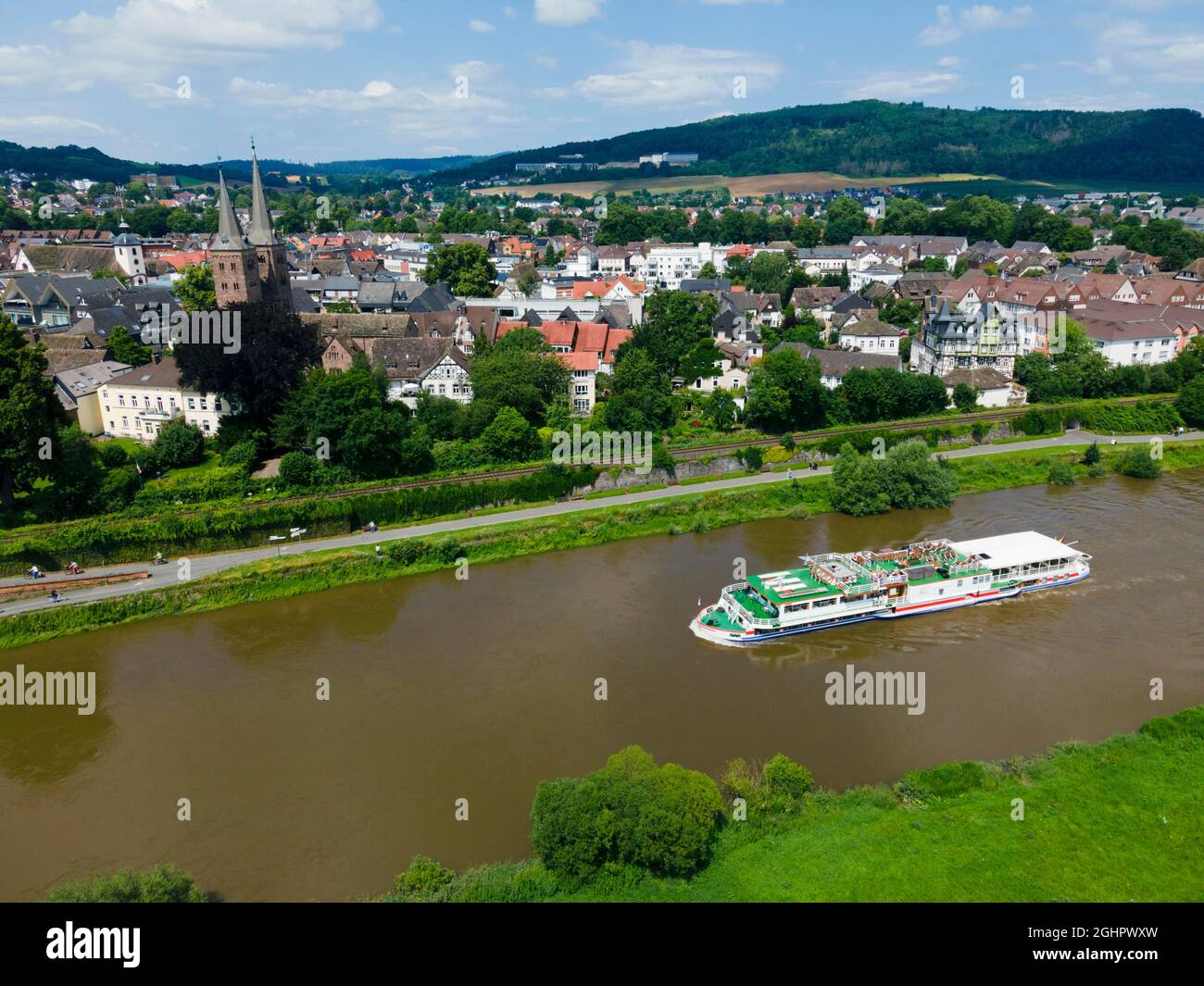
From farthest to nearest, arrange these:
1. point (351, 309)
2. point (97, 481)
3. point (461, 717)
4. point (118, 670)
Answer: point (351, 309), point (97, 481), point (118, 670), point (461, 717)

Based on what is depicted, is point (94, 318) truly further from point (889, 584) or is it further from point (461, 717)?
point (889, 584)

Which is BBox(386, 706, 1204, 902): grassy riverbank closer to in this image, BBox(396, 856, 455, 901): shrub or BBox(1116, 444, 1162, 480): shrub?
BBox(396, 856, 455, 901): shrub

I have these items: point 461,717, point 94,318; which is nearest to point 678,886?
point 461,717

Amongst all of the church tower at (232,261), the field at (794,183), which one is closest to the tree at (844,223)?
the field at (794,183)

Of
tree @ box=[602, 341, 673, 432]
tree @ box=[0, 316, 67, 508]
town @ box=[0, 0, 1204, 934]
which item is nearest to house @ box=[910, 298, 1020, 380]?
town @ box=[0, 0, 1204, 934]

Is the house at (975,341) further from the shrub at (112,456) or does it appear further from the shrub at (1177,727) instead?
the shrub at (112,456)
